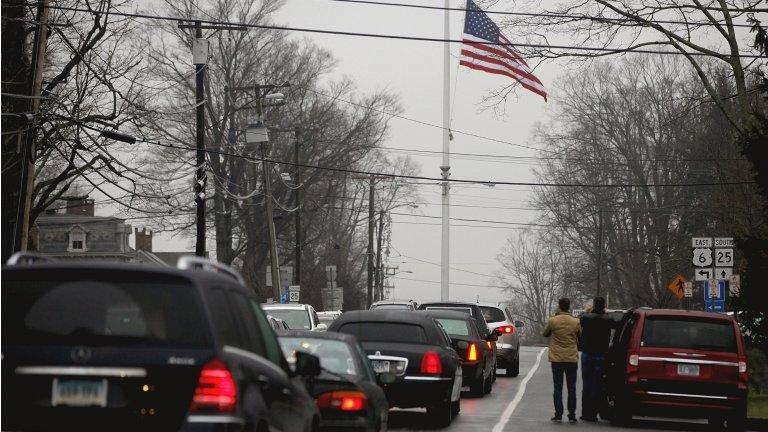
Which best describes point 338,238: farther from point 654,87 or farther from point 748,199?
point 748,199

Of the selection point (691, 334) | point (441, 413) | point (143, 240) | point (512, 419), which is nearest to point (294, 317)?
point (512, 419)

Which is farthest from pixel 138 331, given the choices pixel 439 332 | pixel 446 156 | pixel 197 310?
pixel 446 156

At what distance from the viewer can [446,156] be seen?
52594mm

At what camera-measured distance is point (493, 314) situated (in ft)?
111

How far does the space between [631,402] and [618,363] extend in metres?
0.93

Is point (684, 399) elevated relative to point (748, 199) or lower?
lower

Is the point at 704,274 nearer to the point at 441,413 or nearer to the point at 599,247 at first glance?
the point at 441,413

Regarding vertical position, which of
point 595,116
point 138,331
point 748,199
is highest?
point 595,116

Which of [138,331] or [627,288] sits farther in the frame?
[627,288]

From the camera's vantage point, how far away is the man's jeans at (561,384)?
20000mm

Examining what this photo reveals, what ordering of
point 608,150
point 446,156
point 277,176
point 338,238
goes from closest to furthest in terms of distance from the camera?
point 446,156, point 277,176, point 608,150, point 338,238

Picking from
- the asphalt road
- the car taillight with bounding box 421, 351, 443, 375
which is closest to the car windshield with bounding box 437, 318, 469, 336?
the asphalt road

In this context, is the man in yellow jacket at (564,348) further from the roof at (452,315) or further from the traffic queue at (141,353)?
the traffic queue at (141,353)

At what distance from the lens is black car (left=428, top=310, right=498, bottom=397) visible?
24.5 metres
